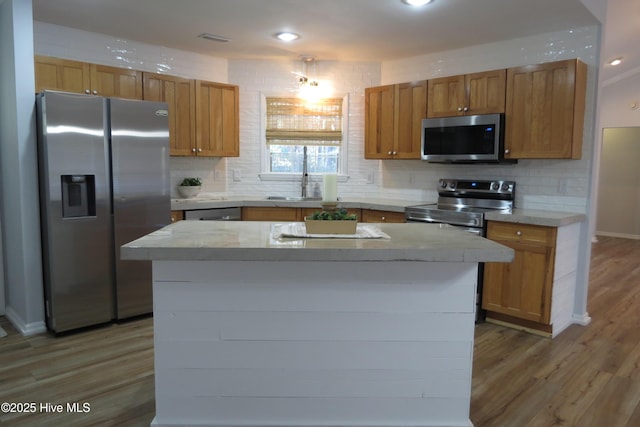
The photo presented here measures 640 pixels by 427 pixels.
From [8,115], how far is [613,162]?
27.8 feet

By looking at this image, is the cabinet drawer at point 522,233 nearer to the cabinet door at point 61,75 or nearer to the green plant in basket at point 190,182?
the green plant in basket at point 190,182

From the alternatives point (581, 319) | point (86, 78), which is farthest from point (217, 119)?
point (581, 319)

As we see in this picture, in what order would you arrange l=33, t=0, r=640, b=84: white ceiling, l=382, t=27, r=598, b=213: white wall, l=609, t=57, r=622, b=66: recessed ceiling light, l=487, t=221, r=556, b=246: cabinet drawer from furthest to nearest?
1. l=609, t=57, r=622, b=66: recessed ceiling light
2. l=382, t=27, r=598, b=213: white wall
3. l=487, t=221, r=556, b=246: cabinet drawer
4. l=33, t=0, r=640, b=84: white ceiling

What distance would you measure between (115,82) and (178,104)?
55cm

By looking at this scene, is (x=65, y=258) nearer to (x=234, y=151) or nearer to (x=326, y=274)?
(x=234, y=151)

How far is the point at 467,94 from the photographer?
3.77 metres

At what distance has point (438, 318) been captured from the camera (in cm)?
192

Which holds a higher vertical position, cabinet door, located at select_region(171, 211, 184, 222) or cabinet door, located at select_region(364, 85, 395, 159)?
cabinet door, located at select_region(364, 85, 395, 159)

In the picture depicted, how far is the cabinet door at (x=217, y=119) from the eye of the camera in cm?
421

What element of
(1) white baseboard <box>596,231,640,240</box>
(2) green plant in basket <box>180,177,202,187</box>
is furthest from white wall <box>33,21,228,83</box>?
(1) white baseboard <box>596,231,640,240</box>

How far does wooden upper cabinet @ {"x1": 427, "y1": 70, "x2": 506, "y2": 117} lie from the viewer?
3.60m

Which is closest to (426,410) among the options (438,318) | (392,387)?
(392,387)

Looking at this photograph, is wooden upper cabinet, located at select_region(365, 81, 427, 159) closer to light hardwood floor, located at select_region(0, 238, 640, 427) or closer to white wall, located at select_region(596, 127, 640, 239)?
light hardwood floor, located at select_region(0, 238, 640, 427)

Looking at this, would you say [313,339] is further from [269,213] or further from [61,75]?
[61,75]
